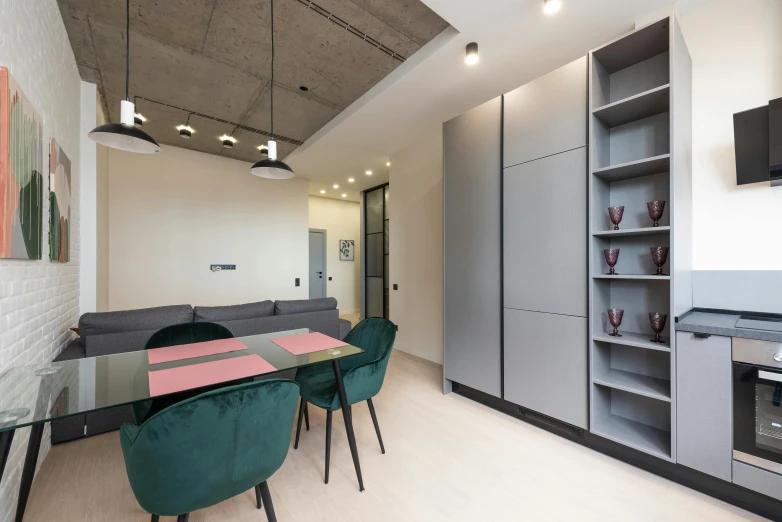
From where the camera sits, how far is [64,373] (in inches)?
58.1

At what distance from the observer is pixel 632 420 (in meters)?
2.17

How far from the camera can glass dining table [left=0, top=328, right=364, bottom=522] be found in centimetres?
107

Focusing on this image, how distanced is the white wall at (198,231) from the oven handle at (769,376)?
5.58m

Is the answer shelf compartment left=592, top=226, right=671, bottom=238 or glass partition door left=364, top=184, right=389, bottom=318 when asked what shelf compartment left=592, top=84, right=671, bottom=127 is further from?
glass partition door left=364, top=184, right=389, bottom=318

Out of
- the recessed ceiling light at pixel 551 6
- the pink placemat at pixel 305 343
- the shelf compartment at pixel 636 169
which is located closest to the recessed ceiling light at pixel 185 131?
the pink placemat at pixel 305 343

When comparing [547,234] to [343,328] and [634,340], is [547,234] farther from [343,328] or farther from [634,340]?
[343,328]

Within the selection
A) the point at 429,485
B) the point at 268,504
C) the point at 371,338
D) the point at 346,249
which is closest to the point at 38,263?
the point at 268,504

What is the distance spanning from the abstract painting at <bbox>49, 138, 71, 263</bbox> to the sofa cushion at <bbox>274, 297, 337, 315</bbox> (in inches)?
63.1

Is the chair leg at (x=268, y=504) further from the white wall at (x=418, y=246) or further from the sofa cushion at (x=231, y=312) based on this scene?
the white wall at (x=418, y=246)

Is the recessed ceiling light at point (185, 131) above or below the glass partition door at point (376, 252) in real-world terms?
above

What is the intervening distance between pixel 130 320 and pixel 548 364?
3.19 m

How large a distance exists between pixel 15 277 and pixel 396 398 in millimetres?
2725

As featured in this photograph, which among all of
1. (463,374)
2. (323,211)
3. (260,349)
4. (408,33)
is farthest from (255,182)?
(463,374)

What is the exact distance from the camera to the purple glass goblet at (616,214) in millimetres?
2064
